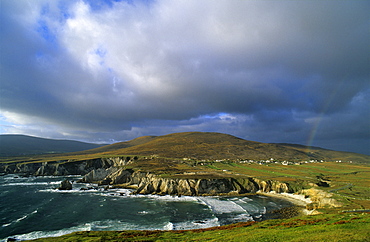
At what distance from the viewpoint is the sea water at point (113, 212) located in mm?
39594

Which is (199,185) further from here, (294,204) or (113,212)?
(113,212)

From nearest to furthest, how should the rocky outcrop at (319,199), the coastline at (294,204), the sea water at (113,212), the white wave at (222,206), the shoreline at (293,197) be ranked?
the sea water at (113,212), the coastline at (294,204), the rocky outcrop at (319,199), the white wave at (222,206), the shoreline at (293,197)

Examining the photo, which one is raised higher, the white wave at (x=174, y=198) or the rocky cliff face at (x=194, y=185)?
the rocky cliff face at (x=194, y=185)

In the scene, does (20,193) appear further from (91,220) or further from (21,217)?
(91,220)

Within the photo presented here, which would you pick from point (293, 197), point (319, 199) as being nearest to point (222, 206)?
point (293, 197)

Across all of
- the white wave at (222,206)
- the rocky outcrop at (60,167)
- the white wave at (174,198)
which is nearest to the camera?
the white wave at (222,206)

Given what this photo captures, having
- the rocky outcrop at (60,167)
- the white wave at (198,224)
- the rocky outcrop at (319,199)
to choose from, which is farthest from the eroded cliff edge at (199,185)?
the rocky outcrop at (60,167)

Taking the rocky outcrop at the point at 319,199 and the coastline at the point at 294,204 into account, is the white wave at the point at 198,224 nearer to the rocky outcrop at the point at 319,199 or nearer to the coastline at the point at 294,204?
the coastline at the point at 294,204

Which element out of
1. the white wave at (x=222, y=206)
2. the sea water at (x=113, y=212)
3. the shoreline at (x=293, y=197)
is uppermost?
the shoreline at (x=293, y=197)

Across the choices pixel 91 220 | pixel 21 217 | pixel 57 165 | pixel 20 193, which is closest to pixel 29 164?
pixel 57 165

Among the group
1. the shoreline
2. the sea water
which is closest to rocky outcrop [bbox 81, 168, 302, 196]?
the shoreline

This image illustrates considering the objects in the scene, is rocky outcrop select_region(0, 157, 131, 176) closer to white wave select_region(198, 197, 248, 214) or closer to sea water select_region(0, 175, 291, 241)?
sea water select_region(0, 175, 291, 241)

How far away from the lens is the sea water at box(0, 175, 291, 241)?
39.6 m

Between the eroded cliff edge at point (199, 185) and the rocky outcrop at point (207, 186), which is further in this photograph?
the rocky outcrop at point (207, 186)
